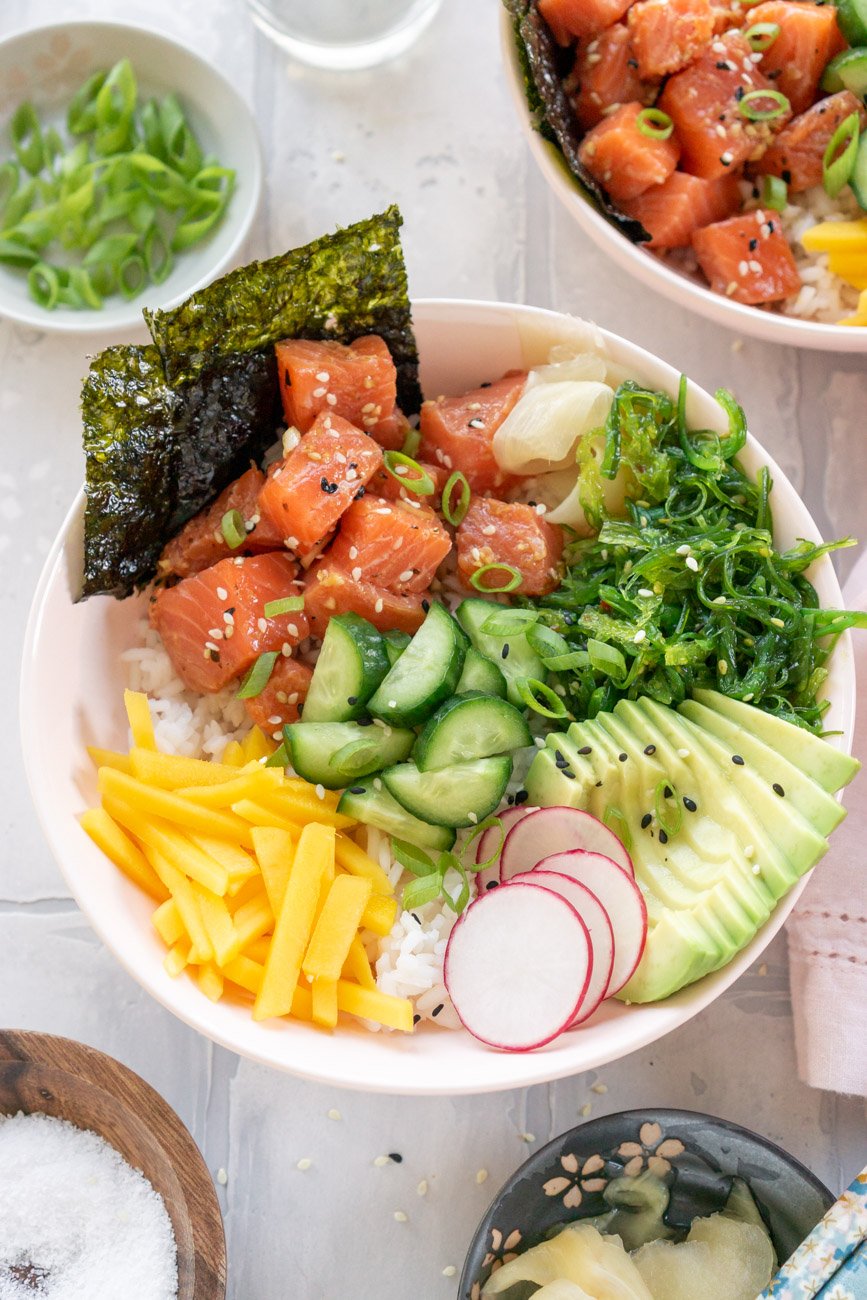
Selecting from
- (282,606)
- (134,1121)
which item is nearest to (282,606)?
(282,606)

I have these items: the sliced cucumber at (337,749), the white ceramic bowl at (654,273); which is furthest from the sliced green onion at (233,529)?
the white ceramic bowl at (654,273)

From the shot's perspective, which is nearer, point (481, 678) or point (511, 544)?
point (481, 678)

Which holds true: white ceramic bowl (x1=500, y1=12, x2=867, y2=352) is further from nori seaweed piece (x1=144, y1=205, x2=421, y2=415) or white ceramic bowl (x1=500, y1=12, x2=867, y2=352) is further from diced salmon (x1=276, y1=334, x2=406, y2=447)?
diced salmon (x1=276, y1=334, x2=406, y2=447)

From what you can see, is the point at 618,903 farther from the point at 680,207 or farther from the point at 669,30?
the point at 669,30

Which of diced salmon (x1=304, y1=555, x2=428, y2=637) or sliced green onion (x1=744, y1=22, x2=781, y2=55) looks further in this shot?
sliced green onion (x1=744, y1=22, x2=781, y2=55)

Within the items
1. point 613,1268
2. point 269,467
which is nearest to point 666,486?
point 269,467

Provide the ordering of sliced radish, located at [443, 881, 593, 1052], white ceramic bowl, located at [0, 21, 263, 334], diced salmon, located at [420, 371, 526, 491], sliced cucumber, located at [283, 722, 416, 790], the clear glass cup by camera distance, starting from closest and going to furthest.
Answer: sliced radish, located at [443, 881, 593, 1052] < sliced cucumber, located at [283, 722, 416, 790] < diced salmon, located at [420, 371, 526, 491] < white ceramic bowl, located at [0, 21, 263, 334] < the clear glass cup

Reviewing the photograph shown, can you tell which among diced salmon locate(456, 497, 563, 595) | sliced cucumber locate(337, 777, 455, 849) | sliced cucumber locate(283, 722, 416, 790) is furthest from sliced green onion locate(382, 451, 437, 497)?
sliced cucumber locate(337, 777, 455, 849)
